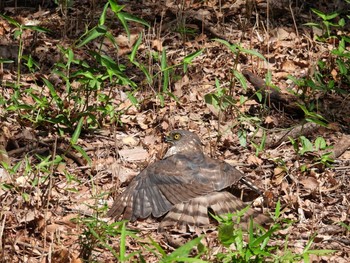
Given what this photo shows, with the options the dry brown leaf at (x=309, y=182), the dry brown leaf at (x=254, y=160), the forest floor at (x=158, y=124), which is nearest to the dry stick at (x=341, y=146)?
the forest floor at (x=158, y=124)

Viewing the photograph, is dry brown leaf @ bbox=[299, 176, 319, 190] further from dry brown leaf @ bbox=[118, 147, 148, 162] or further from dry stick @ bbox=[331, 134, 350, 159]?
dry brown leaf @ bbox=[118, 147, 148, 162]

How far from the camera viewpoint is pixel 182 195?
22.0ft

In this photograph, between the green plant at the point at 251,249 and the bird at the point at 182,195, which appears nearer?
the green plant at the point at 251,249

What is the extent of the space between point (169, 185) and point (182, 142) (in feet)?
2.62

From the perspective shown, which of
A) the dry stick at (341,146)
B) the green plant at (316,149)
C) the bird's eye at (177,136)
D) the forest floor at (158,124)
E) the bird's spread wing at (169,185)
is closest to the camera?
the forest floor at (158,124)

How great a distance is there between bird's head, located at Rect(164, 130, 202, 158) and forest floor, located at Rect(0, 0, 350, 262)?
25 centimetres

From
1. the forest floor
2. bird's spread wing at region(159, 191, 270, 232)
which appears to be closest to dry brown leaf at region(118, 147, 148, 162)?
the forest floor

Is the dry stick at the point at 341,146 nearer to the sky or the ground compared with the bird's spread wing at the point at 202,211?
nearer to the sky

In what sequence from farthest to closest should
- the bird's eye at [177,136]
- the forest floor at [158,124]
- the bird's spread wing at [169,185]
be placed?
the bird's eye at [177,136]
the bird's spread wing at [169,185]
the forest floor at [158,124]

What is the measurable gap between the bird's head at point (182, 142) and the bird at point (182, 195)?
12.9 inches

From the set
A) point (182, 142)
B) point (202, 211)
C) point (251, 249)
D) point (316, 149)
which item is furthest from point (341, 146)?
point (251, 249)

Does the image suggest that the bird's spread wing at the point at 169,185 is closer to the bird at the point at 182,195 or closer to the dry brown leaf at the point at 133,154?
the bird at the point at 182,195

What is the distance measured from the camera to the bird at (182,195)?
21.6 ft

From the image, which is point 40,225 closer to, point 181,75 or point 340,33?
point 181,75
